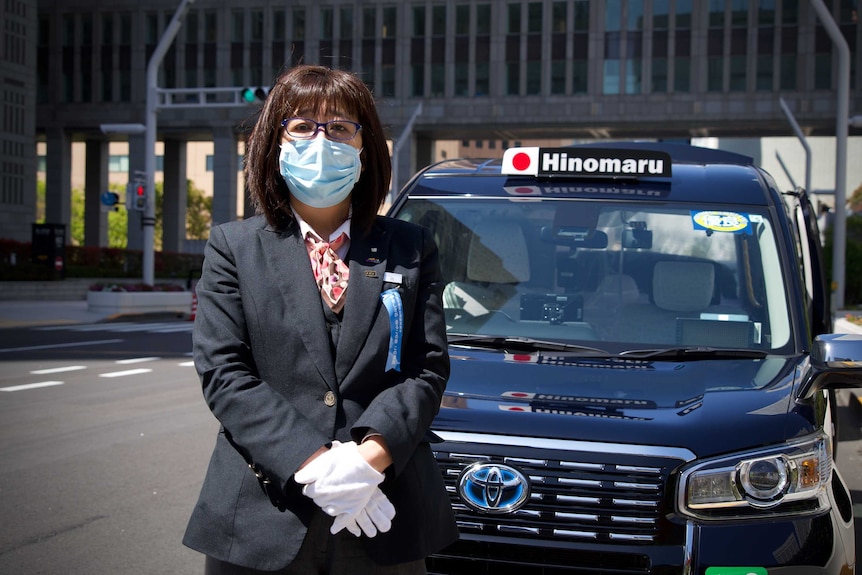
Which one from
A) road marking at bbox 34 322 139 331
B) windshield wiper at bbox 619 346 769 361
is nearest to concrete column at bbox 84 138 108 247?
road marking at bbox 34 322 139 331

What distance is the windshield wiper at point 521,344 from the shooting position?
3715 mm

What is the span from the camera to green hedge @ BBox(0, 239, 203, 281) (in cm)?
3459

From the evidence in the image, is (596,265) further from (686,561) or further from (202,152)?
(202,152)

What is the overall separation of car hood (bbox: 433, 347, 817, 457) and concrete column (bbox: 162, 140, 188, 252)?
5973 cm

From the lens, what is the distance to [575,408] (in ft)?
9.85

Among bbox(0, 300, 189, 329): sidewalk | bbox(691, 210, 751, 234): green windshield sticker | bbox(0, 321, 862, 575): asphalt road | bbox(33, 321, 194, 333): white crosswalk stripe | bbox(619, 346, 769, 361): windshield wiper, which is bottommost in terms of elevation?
bbox(33, 321, 194, 333): white crosswalk stripe

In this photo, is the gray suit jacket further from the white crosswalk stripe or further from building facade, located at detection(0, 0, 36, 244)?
building facade, located at detection(0, 0, 36, 244)

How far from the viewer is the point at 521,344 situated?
3752mm

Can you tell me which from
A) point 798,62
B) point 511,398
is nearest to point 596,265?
point 511,398

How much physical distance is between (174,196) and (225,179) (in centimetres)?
798

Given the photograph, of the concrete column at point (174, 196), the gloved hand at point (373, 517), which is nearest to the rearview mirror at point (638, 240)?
the gloved hand at point (373, 517)

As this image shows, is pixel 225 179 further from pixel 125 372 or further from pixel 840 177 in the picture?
pixel 125 372

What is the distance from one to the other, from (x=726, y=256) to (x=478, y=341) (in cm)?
125

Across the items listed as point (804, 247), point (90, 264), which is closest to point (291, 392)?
point (804, 247)
